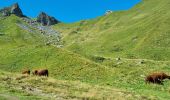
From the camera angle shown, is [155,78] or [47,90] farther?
[155,78]

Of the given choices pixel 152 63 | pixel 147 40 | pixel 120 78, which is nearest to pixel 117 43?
pixel 147 40

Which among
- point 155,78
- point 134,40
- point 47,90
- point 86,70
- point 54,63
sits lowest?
point 47,90

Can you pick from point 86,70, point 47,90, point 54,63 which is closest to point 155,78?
point 86,70

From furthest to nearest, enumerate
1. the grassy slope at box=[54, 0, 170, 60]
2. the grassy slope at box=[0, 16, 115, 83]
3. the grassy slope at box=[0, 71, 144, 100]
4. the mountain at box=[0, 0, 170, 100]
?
the grassy slope at box=[54, 0, 170, 60], the grassy slope at box=[0, 16, 115, 83], the mountain at box=[0, 0, 170, 100], the grassy slope at box=[0, 71, 144, 100]

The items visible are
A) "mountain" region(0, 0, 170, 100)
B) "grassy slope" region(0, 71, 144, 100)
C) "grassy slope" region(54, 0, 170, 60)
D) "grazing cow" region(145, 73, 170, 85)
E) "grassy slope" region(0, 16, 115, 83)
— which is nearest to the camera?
"grassy slope" region(0, 71, 144, 100)

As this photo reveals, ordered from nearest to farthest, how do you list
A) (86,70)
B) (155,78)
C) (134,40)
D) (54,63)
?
(155,78)
(86,70)
(54,63)
(134,40)

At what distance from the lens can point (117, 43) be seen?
536 ft

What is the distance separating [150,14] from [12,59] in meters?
136

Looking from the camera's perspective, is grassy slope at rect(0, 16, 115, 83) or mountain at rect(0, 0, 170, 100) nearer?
mountain at rect(0, 0, 170, 100)

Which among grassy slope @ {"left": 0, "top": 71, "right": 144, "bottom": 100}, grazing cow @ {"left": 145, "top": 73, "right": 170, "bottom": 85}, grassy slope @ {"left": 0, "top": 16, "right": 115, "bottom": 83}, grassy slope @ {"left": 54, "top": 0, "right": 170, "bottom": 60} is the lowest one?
grassy slope @ {"left": 0, "top": 71, "right": 144, "bottom": 100}

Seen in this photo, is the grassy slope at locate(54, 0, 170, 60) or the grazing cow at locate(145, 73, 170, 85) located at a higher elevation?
the grassy slope at locate(54, 0, 170, 60)

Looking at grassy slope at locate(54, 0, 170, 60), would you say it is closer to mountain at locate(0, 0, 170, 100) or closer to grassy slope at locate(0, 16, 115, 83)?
mountain at locate(0, 0, 170, 100)

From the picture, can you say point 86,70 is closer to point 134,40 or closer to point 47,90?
point 47,90

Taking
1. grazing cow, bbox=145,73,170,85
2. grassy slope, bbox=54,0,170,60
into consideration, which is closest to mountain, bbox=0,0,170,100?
grassy slope, bbox=54,0,170,60
